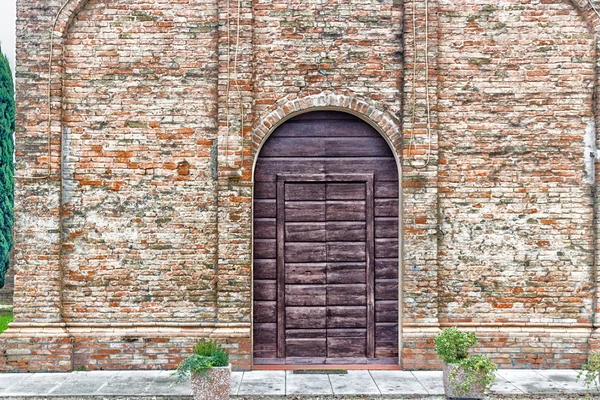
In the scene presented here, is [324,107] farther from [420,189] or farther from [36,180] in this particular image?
[36,180]

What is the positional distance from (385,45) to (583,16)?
8.89 feet

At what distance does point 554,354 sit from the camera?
686cm

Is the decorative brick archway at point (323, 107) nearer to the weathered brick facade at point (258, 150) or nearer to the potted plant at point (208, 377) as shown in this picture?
the weathered brick facade at point (258, 150)

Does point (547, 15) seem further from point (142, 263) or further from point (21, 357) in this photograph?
point (21, 357)

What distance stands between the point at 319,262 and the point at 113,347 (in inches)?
115

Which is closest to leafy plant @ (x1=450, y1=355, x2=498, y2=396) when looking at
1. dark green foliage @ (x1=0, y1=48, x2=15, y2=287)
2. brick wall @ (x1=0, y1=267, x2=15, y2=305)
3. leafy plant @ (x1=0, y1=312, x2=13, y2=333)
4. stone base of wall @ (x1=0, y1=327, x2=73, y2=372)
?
stone base of wall @ (x1=0, y1=327, x2=73, y2=372)

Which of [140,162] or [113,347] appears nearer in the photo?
[113,347]

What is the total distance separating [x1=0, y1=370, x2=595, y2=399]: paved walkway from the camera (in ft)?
19.4

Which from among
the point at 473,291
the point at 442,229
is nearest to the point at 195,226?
the point at 442,229

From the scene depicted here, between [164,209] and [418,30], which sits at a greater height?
[418,30]

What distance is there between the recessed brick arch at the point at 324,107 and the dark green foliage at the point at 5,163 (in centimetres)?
722

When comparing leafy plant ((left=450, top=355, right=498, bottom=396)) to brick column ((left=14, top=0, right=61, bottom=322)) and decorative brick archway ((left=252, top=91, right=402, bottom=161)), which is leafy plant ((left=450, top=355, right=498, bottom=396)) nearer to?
decorative brick archway ((left=252, top=91, right=402, bottom=161))

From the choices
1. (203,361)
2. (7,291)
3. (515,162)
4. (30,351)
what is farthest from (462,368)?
(7,291)

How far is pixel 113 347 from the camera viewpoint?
676 cm
